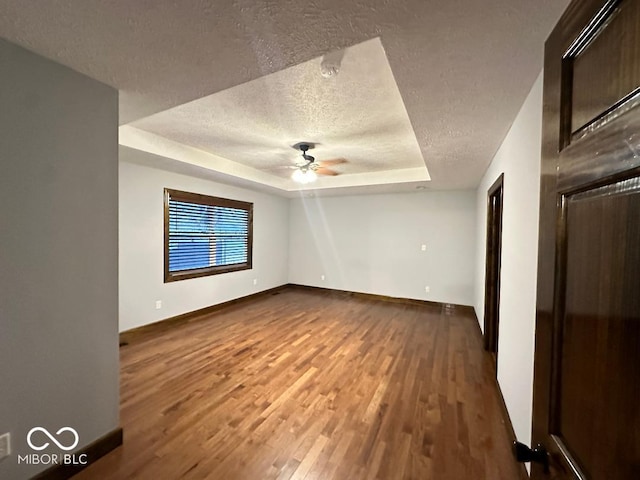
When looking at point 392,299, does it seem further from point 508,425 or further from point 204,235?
point 204,235

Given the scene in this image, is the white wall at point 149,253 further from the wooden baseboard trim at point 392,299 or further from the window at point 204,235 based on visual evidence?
the wooden baseboard trim at point 392,299

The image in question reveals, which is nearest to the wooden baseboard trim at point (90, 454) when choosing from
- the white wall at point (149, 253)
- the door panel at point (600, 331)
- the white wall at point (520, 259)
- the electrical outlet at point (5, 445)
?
the electrical outlet at point (5, 445)

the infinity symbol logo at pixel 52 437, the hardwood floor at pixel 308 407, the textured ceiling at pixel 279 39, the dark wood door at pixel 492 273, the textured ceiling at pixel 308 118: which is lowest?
the hardwood floor at pixel 308 407

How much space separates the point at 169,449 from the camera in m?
1.72

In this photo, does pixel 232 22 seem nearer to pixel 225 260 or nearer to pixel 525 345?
pixel 525 345

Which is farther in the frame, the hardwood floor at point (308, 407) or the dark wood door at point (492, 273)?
the dark wood door at point (492, 273)

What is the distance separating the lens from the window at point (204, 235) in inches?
159

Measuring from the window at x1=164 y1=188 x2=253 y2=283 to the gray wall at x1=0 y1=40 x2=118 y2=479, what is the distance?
2.43m

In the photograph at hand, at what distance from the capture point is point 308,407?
2158 mm

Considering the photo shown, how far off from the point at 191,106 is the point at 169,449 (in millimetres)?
2575

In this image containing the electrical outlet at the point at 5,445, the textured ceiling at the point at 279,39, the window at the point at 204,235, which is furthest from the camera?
the window at the point at 204,235

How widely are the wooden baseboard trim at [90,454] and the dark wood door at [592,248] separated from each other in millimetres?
2228

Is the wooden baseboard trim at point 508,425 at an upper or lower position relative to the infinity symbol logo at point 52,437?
lower

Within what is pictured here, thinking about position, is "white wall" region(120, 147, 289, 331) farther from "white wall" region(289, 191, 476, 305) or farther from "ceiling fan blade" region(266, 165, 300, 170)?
"white wall" region(289, 191, 476, 305)
